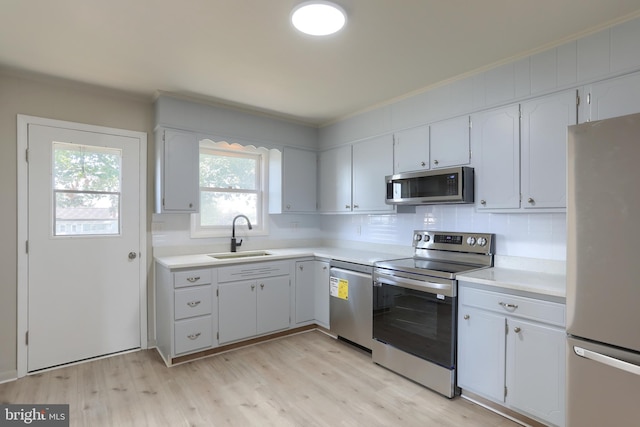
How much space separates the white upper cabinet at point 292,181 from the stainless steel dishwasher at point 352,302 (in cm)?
97

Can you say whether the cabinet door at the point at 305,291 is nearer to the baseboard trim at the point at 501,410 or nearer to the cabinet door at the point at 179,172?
the cabinet door at the point at 179,172

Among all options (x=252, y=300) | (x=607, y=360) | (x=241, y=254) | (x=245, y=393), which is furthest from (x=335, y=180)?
(x=607, y=360)

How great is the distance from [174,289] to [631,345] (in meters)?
2.98

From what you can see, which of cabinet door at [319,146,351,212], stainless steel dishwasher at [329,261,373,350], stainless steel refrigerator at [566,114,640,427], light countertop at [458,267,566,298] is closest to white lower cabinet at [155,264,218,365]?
stainless steel dishwasher at [329,261,373,350]

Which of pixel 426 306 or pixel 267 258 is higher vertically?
pixel 267 258

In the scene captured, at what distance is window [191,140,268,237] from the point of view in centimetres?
371

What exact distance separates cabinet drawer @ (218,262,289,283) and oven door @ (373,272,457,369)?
3.49 feet

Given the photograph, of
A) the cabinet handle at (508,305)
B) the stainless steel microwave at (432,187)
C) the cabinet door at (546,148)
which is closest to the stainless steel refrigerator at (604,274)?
the cabinet handle at (508,305)

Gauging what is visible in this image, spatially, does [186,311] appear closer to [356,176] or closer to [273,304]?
[273,304]

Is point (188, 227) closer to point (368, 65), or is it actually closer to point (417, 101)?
point (368, 65)

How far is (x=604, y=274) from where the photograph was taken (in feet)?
4.95

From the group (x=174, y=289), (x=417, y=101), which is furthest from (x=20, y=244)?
(x=417, y=101)

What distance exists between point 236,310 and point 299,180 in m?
1.70

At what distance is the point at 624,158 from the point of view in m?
1.45
